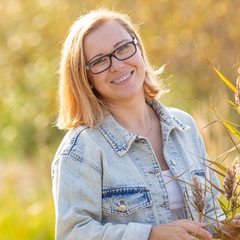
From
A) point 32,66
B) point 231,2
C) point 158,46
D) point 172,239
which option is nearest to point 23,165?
point 32,66

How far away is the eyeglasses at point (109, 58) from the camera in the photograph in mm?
3316

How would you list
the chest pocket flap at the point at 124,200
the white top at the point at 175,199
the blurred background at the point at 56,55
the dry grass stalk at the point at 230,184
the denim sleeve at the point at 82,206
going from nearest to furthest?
1. the dry grass stalk at the point at 230,184
2. the denim sleeve at the point at 82,206
3. the chest pocket flap at the point at 124,200
4. the white top at the point at 175,199
5. the blurred background at the point at 56,55

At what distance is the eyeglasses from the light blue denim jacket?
213 mm

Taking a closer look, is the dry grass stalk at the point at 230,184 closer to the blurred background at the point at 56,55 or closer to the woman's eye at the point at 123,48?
the woman's eye at the point at 123,48

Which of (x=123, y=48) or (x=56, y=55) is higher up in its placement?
(x=123, y=48)

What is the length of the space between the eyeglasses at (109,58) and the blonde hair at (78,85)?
47mm

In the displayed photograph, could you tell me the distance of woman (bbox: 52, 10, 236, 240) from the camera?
3.13 metres

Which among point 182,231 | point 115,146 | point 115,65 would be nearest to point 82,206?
point 115,146

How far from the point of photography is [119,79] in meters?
3.32

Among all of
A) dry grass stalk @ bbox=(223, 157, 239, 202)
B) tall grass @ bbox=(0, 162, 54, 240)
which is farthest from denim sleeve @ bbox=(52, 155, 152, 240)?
tall grass @ bbox=(0, 162, 54, 240)

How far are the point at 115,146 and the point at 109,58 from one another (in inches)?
14.1

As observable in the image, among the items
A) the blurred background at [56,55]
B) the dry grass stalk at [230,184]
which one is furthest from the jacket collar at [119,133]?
the blurred background at [56,55]

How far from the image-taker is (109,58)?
3311mm

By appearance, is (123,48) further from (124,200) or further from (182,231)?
(182,231)
